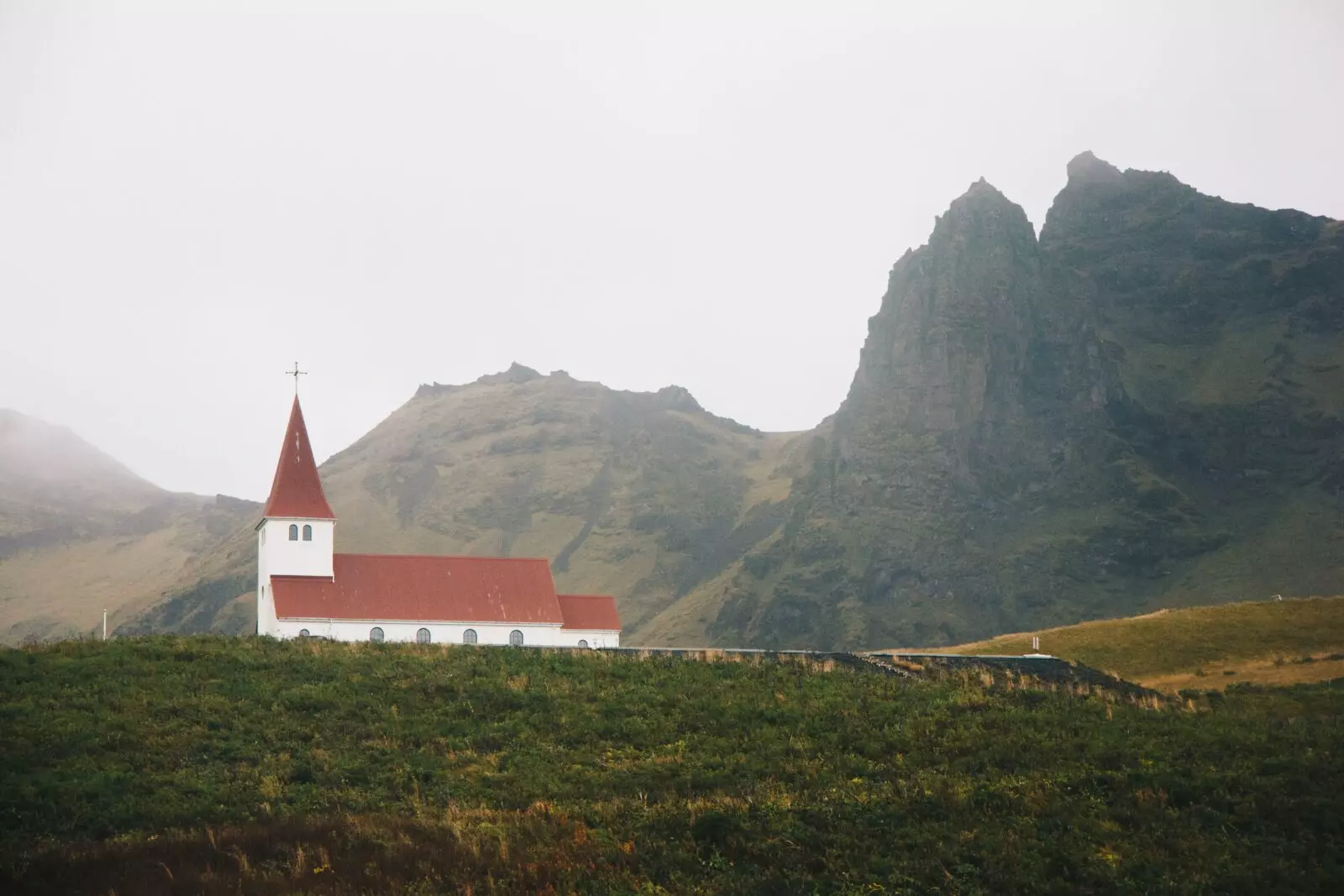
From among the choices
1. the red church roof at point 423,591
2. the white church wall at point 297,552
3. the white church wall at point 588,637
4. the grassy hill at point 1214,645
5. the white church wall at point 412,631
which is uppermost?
the white church wall at point 297,552

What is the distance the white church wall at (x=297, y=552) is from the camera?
64.9 m

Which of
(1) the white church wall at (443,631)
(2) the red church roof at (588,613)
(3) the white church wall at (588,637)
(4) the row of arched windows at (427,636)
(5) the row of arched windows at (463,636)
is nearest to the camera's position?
(1) the white church wall at (443,631)

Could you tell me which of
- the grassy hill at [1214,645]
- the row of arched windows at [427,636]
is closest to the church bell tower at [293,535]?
the row of arched windows at [427,636]

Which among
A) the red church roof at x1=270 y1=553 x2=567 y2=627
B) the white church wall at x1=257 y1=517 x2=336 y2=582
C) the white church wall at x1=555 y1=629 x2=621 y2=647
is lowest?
the white church wall at x1=555 y1=629 x2=621 y2=647

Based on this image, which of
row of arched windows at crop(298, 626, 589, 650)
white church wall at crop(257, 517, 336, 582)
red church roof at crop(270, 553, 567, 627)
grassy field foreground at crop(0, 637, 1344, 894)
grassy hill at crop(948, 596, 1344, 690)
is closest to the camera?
grassy field foreground at crop(0, 637, 1344, 894)

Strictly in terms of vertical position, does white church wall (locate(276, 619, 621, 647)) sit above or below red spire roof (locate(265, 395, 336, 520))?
below

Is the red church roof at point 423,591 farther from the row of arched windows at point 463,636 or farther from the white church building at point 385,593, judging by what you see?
the row of arched windows at point 463,636

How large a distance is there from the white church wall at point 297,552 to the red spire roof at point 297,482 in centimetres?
49

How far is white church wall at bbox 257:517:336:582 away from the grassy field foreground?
17.0 meters

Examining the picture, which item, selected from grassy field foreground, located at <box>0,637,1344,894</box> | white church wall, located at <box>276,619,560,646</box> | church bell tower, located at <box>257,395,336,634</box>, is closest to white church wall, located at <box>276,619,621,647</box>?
white church wall, located at <box>276,619,560,646</box>

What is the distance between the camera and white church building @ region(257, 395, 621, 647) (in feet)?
206

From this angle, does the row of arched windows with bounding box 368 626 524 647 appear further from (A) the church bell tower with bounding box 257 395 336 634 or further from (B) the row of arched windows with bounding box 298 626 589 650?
(A) the church bell tower with bounding box 257 395 336 634

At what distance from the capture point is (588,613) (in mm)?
68188

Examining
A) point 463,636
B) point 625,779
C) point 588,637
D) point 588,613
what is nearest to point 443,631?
point 463,636
